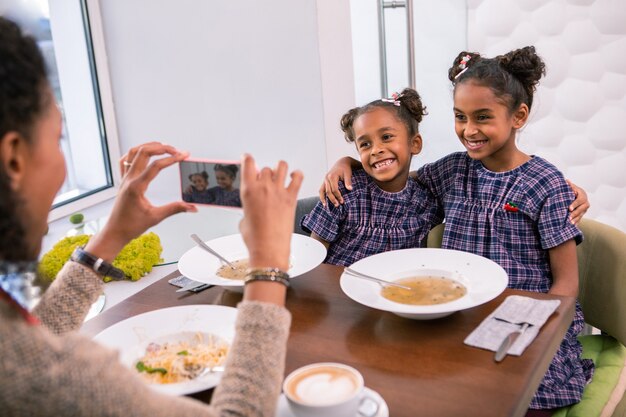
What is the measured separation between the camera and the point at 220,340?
120 cm

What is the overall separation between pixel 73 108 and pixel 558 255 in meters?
2.27

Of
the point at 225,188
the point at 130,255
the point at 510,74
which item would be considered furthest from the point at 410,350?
the point at 130,255

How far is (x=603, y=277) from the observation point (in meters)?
1.59

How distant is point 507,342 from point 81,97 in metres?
2.43

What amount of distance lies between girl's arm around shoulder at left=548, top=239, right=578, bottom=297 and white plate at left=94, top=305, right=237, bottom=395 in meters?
0.82

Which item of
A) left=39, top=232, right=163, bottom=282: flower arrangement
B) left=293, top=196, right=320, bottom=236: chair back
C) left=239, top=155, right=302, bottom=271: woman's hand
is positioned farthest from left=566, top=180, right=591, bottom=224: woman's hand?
left=39, top=232, right=163, bottom=282: flower arrangement

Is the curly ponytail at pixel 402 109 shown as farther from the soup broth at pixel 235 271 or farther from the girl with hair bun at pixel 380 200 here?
the soup broth at pixel 235 271

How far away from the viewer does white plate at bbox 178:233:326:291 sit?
1429 mm

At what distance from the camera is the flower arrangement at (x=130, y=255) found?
6.28 ft

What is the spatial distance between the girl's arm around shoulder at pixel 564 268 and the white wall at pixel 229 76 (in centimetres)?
119

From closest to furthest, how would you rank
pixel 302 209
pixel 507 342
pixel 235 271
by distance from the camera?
1. pixel 507 342
2. pixel 235 271
3. pixel 302 209

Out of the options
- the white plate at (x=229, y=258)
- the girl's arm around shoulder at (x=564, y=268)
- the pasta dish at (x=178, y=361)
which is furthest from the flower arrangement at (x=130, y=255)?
the girl's arm around shoulder at (x=564, y=268)

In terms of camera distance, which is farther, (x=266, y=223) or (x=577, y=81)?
(x=577, y=81)

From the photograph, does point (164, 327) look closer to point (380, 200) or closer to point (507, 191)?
point (380, 200)
